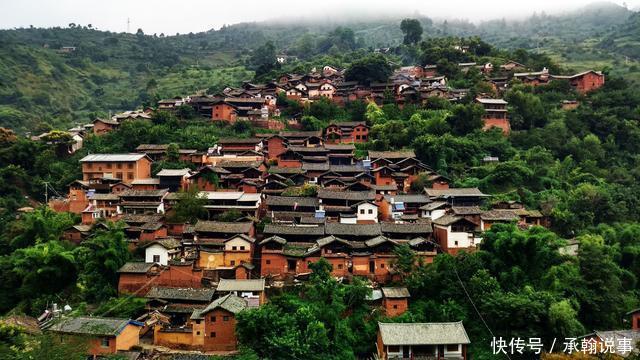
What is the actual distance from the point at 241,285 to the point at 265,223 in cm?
579

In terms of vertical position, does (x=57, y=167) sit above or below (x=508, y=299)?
above

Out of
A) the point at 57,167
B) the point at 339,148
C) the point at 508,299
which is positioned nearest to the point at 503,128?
the point at 339,148

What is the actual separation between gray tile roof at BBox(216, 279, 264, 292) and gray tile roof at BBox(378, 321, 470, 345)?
573 cm

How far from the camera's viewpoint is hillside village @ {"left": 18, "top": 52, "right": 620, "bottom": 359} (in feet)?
73.0

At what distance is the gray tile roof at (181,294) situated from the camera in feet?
77.4

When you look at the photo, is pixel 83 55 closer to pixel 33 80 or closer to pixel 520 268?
pixel 33 80

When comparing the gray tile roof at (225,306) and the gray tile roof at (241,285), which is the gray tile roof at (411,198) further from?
the gray tile roof at (225,306)

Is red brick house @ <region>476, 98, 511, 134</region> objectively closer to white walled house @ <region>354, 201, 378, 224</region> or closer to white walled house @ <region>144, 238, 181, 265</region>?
white walled house @ <region>354, 201, 378, 224</region>

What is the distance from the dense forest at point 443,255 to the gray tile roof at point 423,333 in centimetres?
139

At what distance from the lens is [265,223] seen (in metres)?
29.3

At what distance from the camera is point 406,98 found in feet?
150

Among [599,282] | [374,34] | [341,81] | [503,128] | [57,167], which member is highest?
→ [374,34]

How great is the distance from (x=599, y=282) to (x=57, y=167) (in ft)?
114

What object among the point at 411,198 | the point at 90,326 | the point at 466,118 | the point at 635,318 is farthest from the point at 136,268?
the point at 466,118
